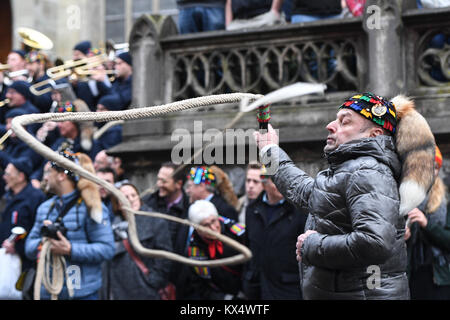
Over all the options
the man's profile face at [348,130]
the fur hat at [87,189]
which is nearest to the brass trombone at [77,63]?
the fur hat at [87,189]

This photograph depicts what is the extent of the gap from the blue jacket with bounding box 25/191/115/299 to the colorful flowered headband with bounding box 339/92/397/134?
11.7 ft

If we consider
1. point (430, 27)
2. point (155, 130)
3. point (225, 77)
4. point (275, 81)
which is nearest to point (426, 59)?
point (430, 27)

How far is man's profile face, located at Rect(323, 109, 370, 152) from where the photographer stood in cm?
424

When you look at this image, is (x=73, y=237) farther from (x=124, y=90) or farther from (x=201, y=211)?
(x=124, y=90)

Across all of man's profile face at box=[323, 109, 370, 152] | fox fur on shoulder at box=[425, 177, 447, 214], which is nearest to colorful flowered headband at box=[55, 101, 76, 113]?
fox fur on shoulder at box=[425, 177, 447, 214]

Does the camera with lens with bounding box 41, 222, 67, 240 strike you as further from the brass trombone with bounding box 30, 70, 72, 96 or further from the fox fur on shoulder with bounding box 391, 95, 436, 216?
the brass trombone with bounding box 30, 70, 72, 96

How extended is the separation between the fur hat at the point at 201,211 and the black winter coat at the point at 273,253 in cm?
35

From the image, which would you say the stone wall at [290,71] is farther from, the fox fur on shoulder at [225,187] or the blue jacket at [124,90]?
the fox fur on shoulder at [225,187]

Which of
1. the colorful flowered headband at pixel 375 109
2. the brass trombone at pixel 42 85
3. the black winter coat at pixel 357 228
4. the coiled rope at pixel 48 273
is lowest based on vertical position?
the coiled rope at pixel 48 273

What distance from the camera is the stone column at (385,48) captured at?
26.5ft

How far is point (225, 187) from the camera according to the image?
8117 mm

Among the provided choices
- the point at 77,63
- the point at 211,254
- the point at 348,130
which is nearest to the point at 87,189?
the point at 211,254

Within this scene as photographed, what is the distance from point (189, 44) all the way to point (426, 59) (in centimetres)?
274
